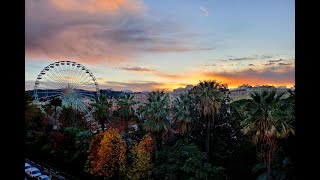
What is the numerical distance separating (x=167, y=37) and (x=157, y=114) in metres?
5.31

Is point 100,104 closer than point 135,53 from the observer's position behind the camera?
Yes

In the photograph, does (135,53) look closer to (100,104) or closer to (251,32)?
(100,104)

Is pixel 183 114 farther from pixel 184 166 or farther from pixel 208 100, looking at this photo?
pixel 184 166

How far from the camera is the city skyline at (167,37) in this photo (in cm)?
1027

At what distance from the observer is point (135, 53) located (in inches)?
982

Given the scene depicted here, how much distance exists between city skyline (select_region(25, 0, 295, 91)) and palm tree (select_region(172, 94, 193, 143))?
69.4 inches

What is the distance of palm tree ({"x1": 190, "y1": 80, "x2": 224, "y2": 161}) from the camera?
21266mm

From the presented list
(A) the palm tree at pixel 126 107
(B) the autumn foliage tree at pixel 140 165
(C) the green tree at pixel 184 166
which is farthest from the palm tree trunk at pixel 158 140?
(A) the palm tree at pixel 126 107

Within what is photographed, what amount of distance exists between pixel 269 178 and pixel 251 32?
5882 millimetres

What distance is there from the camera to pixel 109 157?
17.5 m

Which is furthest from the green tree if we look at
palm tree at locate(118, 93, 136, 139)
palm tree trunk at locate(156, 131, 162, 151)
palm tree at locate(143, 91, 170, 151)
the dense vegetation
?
palm tree at locate(118, 93, 136, 139)

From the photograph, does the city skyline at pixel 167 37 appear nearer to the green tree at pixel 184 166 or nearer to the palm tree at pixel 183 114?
the palm tree at pixel 183 114
